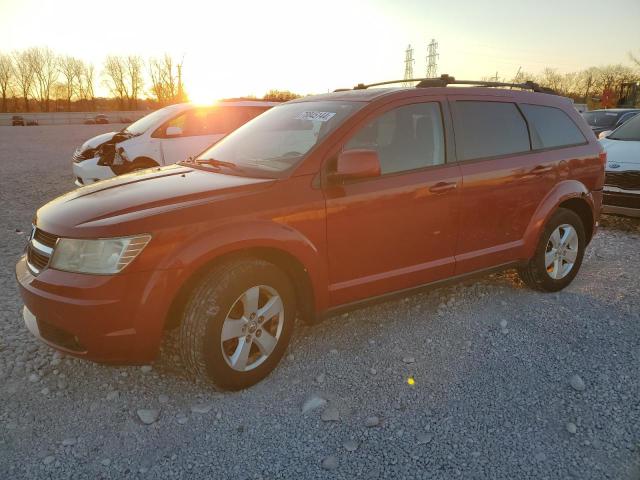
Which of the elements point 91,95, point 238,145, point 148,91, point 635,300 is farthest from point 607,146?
point 91,95

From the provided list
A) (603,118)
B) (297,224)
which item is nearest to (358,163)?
(297,224)

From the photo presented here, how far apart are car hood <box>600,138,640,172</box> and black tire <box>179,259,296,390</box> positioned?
562 centimetres

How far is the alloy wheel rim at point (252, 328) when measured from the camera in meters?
2.83

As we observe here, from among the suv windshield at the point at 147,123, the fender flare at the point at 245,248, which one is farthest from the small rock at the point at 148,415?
the suv windshield at the point at 147,123

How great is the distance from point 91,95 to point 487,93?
4125 inches

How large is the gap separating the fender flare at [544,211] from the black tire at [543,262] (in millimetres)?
109

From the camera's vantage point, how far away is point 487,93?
12.9 ft

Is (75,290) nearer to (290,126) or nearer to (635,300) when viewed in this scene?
(290,126)

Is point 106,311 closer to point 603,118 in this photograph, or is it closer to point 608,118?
point 608,118

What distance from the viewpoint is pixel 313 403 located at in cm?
287

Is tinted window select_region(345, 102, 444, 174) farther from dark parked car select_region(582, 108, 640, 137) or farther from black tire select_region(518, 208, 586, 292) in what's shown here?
dark parked car select_region(582, 108, 640, 137)

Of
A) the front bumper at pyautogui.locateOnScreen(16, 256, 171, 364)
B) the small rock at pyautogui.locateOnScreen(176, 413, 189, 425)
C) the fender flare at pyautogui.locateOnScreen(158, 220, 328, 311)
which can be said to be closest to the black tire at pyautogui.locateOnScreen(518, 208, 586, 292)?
the fender flare at pyautogui.locateOnScreen(158, 220, 328, 311)

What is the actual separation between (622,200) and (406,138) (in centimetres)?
461

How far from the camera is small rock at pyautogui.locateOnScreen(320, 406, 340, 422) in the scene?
272 cm
